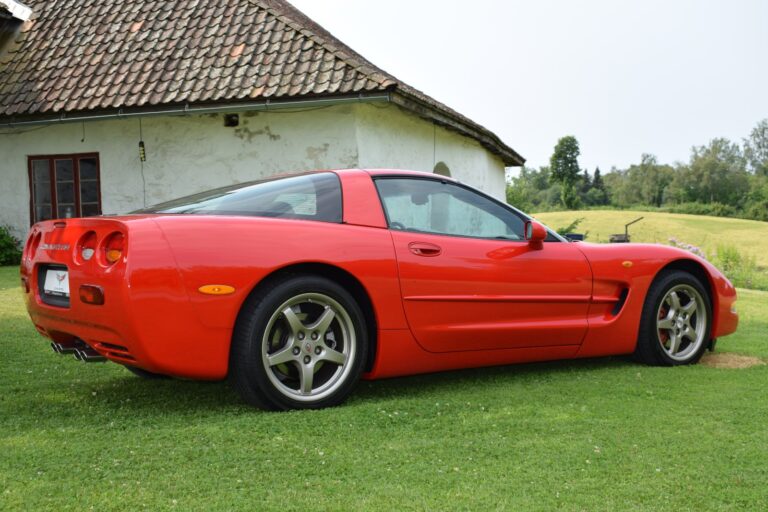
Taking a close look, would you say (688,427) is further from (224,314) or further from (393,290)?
(224,314)

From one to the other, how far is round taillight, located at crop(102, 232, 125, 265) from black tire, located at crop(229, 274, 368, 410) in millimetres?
611

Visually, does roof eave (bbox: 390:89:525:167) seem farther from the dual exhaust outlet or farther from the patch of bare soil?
the dual exhaust outlet

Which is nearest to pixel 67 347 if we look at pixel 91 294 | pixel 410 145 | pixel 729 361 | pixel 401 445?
pixel 91 294

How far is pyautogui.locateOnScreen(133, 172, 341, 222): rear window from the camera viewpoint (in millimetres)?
3830

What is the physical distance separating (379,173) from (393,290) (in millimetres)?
730

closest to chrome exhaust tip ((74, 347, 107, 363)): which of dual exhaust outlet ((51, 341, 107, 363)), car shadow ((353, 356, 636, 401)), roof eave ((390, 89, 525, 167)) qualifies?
dual exhaust outlet ((51, 341, 107, 363))

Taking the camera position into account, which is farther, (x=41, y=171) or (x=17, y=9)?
(x=17, y=9)

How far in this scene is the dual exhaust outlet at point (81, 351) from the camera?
367 centimetres

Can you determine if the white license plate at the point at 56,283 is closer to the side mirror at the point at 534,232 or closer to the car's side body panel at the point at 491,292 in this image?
the car's side body panel at the point at 491,292

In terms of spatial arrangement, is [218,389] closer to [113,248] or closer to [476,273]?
[113,248]

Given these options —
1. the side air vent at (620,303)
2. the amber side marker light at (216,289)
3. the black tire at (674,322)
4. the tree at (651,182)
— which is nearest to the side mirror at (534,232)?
the side air vent at (620,303)

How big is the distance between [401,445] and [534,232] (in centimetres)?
178

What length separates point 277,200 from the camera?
3932 mm

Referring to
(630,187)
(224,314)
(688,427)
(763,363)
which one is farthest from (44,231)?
(630,187)
